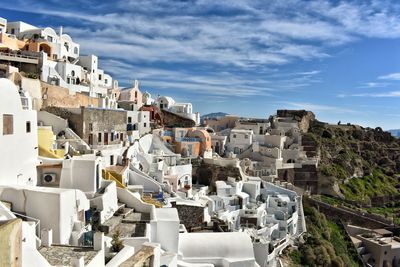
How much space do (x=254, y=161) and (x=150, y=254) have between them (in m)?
30.8

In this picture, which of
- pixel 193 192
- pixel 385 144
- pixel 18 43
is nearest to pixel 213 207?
pixel 193 192

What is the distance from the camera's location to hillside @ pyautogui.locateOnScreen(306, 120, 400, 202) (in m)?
45.7

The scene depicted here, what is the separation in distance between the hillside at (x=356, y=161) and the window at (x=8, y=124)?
38358mm

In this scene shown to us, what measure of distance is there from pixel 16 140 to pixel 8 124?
776 millimetres

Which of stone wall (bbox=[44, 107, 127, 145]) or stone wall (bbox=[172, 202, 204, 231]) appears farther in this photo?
stone wall (bbox=[44, 107, 127, 145])

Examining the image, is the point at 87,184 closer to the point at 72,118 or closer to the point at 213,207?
the point at 72,118

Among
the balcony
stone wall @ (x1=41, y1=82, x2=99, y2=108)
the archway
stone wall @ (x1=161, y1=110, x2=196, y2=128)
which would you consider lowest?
stone wall @ (x1=161, y1=110, x2=196, y2=128)

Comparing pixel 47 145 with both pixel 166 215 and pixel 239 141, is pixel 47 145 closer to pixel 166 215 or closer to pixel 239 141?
pixel 166 215

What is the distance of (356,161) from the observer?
5397 cm

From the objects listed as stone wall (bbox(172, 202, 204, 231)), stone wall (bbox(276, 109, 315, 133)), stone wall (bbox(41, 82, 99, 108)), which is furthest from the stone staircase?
stone wall (bbox(276, 109, 315, 133))

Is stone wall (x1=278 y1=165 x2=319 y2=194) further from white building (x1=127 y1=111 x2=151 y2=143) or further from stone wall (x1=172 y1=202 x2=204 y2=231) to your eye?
stone wall (x1=172 y1=202 x2=204 y2=231)

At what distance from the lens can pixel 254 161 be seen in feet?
132

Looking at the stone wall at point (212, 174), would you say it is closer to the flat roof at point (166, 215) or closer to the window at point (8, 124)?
the flat roof at point (166, 215)

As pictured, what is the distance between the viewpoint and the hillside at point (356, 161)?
45719 millimetres
